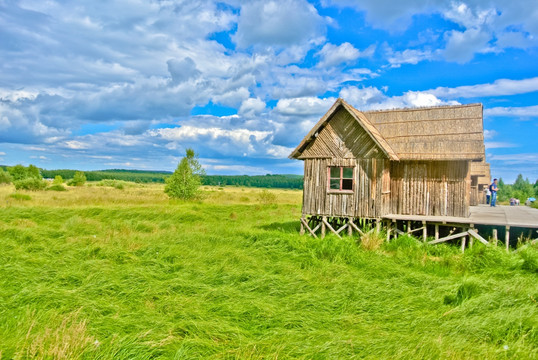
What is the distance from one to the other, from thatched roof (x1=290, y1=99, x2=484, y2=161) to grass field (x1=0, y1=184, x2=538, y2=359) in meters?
4.20

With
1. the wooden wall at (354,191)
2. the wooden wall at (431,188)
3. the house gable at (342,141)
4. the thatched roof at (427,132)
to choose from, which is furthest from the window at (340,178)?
the wooden wall at (431,188)

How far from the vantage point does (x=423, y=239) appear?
48.7ft

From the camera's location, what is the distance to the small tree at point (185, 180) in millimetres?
33897

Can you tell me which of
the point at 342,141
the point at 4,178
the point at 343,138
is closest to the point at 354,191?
the point at 342,141

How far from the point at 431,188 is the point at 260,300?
11277mm

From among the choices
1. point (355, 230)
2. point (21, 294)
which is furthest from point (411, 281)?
point (21, 294)

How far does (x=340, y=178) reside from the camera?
626 inches

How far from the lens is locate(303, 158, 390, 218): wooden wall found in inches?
597

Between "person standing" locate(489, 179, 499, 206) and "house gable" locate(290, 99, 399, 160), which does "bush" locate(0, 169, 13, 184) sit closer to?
"house gable" locate(290, 99, 399, 160)

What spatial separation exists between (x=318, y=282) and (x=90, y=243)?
8766mm

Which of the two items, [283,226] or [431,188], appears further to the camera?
[283,226]

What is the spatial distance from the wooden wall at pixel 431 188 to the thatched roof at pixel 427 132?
0.61 m

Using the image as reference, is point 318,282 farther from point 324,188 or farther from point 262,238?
point 324,188

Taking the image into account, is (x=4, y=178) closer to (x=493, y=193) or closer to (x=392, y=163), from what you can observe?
(x=392, y=163)
